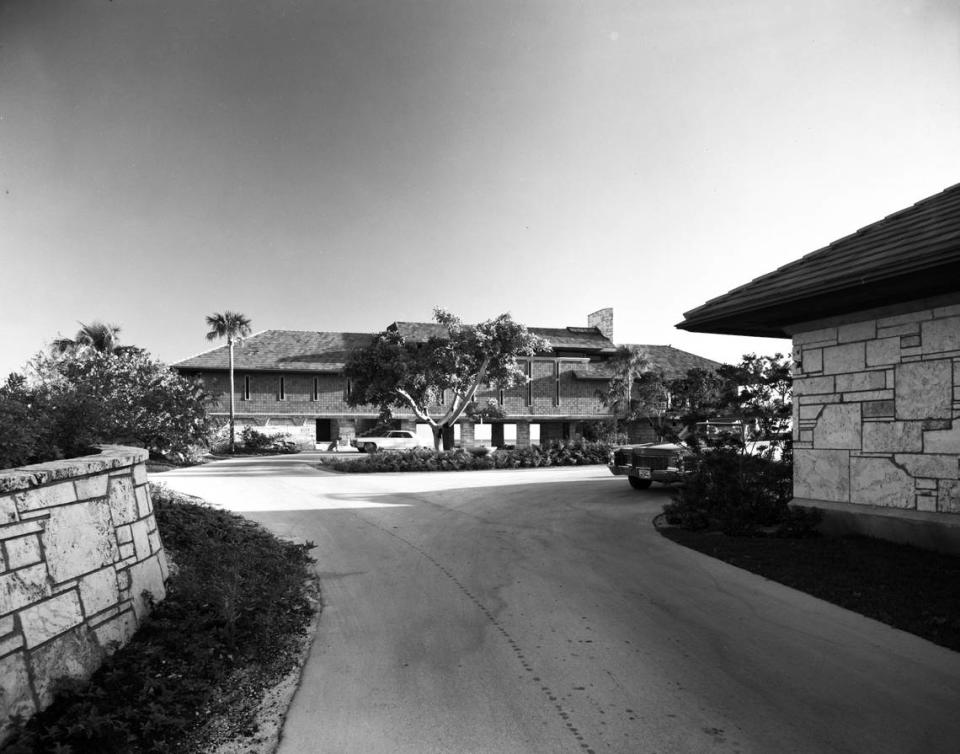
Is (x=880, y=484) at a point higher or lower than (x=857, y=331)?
lower

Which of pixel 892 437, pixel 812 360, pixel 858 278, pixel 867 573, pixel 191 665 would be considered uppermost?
pixel 858 278

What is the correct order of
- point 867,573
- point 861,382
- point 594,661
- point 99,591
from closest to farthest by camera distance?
point 99,591, point 594,661, point 867,573, point 861,382

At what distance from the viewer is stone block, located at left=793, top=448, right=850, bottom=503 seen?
28.2ft

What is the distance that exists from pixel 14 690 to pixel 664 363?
42.1 m

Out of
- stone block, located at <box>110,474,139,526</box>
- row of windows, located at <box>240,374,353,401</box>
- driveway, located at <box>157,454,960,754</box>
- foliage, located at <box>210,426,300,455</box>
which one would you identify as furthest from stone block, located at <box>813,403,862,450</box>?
foliage, located at <box>210,426,300,455</box>

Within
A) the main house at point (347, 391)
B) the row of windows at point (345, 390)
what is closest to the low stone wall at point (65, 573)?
the row of windows at point (345, 390)

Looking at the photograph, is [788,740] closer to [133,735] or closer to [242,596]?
[133,735]

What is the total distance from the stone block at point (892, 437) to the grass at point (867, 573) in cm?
117

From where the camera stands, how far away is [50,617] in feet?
12.5

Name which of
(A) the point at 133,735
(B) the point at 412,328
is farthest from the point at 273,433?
(A) the point at 133,735

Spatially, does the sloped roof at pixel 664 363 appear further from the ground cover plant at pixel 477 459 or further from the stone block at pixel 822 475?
the stone block at pixel 822 475

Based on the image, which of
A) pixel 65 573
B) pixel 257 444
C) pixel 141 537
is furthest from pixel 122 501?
pixel 257 444

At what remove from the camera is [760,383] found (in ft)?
33.4

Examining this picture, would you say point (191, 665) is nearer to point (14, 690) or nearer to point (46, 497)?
point (14, 690)
